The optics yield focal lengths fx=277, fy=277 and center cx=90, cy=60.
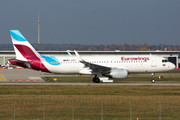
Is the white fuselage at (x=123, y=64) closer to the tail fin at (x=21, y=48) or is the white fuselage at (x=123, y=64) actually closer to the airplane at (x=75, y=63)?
the airplane at (x=75, y=63)

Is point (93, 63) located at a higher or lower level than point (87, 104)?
higher

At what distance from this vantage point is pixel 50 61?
1754 inches

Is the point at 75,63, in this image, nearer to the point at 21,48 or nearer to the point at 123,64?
the point at 123,64

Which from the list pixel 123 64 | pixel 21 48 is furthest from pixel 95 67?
pixel 21 48

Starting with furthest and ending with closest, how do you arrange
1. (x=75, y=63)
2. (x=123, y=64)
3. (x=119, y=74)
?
(x=75, y=63)
(x=123, y=64)
(x=119, y=74)

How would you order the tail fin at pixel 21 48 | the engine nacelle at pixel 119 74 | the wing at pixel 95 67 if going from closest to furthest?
the engine nacelle at pixel 119 74, the wing at pixel 95 67, the tail fin at pixel 21 48

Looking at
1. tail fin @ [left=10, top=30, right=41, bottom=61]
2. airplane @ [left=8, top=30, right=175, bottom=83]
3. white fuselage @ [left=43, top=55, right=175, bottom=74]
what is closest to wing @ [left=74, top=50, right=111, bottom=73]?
airplane @ [left=8, top=30, right=175, bottom=83]

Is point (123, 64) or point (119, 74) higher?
point (123, 64)

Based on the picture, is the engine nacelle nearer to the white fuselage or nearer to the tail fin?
the white fuselage

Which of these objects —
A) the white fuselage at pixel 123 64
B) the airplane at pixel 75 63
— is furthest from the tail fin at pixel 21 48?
the white fuselage at pixel 123 64

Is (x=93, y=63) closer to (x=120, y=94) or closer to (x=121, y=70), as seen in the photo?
(x=121, y=70)

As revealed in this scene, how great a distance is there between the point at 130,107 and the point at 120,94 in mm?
8595

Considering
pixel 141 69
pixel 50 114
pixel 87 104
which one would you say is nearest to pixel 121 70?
pixel 141 69

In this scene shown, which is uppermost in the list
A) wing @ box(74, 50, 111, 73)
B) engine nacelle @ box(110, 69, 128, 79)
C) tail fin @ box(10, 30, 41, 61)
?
tail fin @ box(10, 30, 41, 61)
